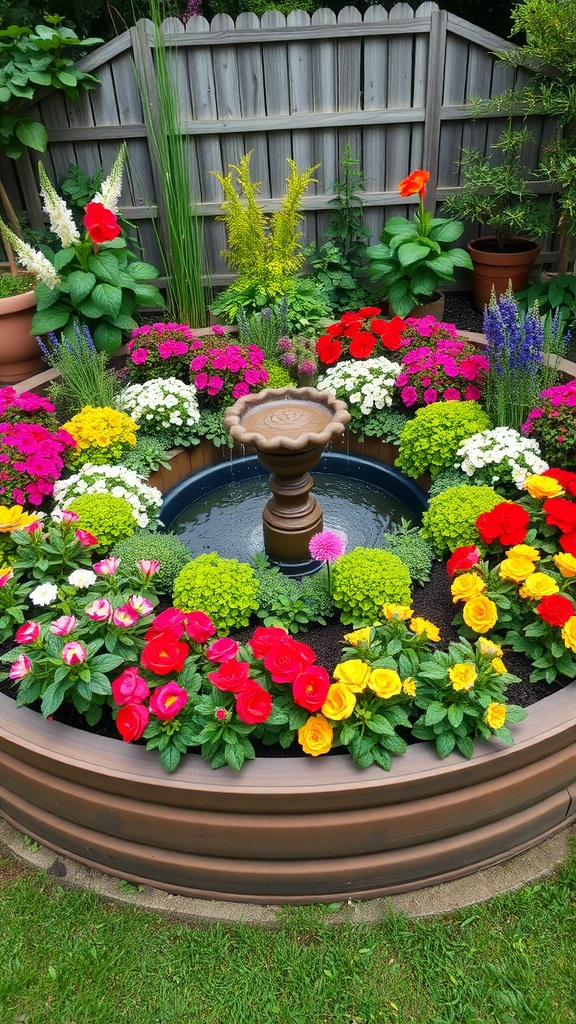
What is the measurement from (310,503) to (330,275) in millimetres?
2436

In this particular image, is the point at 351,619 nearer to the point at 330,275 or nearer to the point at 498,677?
the point at 498,677

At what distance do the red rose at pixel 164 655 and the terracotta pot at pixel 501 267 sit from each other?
3.59m

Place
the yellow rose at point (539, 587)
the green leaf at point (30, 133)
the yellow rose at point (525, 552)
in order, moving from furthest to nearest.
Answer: the green leaf at point (30, 133) < the yellow rose at point (525, 552) < the yellow rose at point (539, 587)

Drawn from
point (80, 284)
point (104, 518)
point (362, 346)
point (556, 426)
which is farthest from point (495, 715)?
point (80, 284)

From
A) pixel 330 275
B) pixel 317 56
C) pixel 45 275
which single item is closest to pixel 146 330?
pixel 45 275

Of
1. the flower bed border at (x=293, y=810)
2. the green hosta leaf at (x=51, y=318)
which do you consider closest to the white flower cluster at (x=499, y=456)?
the flower bed border at (x=293, y=810)

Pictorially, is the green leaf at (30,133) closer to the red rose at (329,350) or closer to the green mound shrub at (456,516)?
the red rose at (329,350)

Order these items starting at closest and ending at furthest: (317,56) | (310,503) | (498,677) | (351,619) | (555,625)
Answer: (498,677) < (555,625) < (351,619) < (310,503) < (317,56)

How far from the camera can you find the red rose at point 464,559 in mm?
2254

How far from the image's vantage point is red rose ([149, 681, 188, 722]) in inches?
69.8

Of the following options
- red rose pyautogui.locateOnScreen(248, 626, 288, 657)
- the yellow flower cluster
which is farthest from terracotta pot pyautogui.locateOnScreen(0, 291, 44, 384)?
red rose pyautogui.locateOnScreen(248, 626, 288, 657)

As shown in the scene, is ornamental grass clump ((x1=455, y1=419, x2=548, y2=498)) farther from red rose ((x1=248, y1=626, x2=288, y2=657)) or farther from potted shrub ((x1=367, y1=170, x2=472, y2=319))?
potted shrub ((x1=367, y1=170, x2=472, y2=319))

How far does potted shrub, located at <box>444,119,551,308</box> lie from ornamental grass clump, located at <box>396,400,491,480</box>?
1.62 metres

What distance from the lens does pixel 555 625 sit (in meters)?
2.05
